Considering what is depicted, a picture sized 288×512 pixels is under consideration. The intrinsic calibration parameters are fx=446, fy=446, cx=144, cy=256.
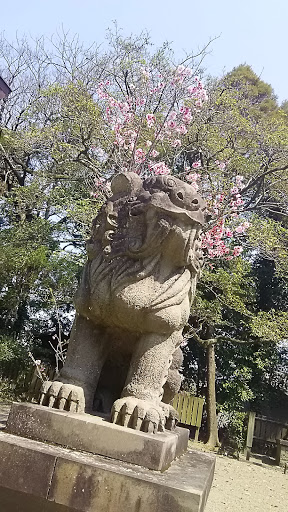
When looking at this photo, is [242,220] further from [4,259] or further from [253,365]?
[4,259]

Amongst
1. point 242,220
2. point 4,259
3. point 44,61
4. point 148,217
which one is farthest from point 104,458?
point 44,61

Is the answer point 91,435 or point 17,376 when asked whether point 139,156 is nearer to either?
point 17,376

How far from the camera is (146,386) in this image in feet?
7.43

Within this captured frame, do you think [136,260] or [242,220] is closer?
[136,260]

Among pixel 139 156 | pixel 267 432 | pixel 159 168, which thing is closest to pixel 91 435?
pixel 159 168

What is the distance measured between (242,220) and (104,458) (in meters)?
8.04

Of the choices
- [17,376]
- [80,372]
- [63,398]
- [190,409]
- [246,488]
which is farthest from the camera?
[17,376]

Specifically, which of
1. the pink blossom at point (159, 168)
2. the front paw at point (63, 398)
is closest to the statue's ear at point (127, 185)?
the front paw at point (63, 398)

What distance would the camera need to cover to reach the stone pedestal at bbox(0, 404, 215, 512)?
1.76 m

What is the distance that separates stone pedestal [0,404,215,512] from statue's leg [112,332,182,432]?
8 centimetres

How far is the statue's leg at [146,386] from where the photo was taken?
207 cm

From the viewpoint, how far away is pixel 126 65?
1013 centimetres

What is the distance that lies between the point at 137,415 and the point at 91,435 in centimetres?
23

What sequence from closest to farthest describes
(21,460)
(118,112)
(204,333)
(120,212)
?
(21,460) → (120,212) → (118,112) → (204,333)
